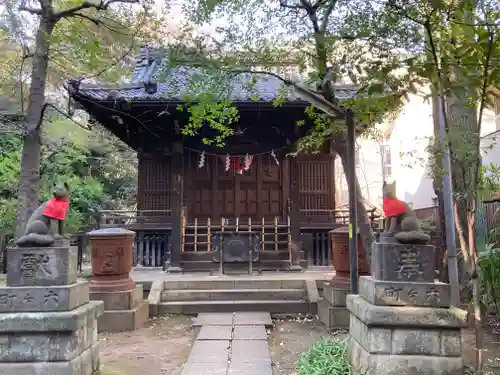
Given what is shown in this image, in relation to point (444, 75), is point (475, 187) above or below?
below

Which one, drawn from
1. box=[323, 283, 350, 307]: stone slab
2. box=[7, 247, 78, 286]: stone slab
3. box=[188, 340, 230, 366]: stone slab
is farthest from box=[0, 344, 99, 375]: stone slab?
box=[323, 283, 350, 307]: stone slab

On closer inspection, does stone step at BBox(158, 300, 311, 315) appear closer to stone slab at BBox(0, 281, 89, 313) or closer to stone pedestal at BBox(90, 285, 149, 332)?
stone pedestal at BBox(90, 285, 149, 332)

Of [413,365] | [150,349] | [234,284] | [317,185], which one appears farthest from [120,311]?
[317,185]

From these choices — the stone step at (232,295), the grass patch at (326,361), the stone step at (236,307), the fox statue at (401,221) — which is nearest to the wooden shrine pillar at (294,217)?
the stone step at (232,295)

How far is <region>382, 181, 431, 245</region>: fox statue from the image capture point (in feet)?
14.4

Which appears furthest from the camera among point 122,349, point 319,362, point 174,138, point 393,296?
point 174,138

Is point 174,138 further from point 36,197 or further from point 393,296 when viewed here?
point 393,296

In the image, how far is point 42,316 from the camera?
4203 mm

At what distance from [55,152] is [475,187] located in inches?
564

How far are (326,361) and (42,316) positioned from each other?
3.06m

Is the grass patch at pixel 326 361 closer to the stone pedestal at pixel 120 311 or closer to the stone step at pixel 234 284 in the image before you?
the stone pedestal at pixel 120 311

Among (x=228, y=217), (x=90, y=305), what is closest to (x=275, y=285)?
(x=228, y=217)

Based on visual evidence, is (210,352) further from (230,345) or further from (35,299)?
(35,299)

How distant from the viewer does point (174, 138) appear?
11.5 meters
